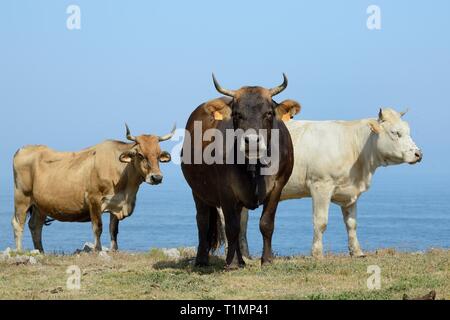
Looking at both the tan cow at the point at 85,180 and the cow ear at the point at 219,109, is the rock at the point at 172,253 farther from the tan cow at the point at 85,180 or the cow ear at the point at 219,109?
the cow ear at the point at 219,109

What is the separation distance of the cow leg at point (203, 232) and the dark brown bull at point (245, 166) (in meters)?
0.43

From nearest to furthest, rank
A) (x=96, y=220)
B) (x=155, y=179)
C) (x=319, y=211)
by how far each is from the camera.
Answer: (x=319, y=211) → (x=155, y=179) → (x=96, y=220)

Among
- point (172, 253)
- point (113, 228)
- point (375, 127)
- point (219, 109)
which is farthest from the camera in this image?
point (113, 228)

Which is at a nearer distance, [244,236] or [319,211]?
[319,211]

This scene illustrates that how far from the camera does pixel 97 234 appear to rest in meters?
17.7

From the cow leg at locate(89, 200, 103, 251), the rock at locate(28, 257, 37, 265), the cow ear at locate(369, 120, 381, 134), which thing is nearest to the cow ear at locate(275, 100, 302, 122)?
the cow ear at locate(369, 120, 381, 134)

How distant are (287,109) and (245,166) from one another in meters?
1.10

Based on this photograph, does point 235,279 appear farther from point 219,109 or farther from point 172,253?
point 172,253

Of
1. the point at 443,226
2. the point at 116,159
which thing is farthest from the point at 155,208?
the point at 116,159

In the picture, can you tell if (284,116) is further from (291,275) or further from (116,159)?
(116,159)

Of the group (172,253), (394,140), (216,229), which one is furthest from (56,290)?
(394,140)

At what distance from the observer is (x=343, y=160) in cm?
1581

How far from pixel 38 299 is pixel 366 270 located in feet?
14.5

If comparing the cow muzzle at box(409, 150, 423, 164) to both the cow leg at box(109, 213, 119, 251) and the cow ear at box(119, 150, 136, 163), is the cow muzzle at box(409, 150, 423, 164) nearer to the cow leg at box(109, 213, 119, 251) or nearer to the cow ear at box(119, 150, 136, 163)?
the cow ear at box(119, 150, 136, 163)
